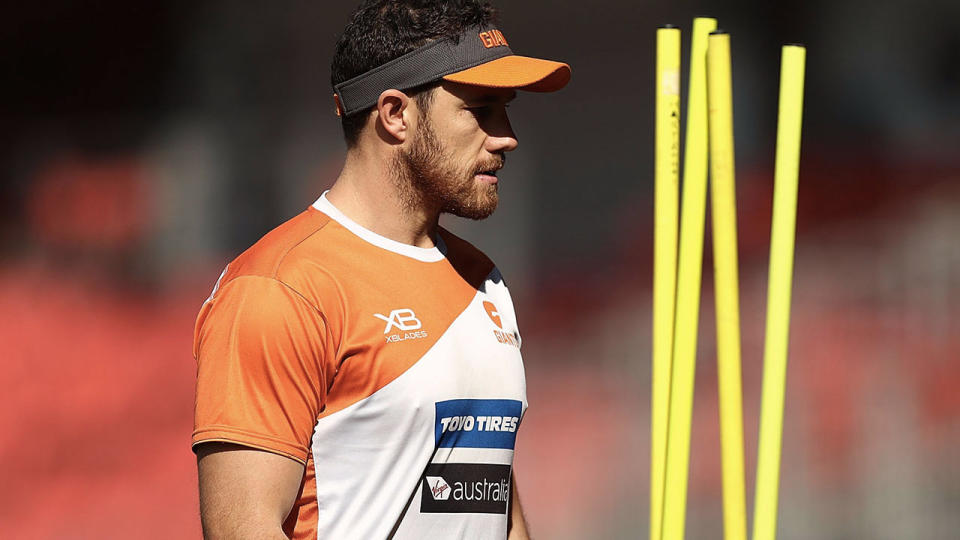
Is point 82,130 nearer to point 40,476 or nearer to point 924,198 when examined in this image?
point 40,476

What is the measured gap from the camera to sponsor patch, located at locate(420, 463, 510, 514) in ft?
6.35

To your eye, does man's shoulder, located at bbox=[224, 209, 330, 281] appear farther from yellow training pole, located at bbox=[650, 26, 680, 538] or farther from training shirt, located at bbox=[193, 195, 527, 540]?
yellow training pole, located at bbox=[650, 26, 680, 538]

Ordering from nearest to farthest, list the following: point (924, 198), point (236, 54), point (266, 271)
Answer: point (266, 271)
point (924, 198)
point (236, 54)

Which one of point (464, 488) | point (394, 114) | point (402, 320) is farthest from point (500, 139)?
point (464, 488)

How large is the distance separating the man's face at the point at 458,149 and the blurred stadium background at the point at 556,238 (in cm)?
240

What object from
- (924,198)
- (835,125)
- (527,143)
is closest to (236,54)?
(527,143)

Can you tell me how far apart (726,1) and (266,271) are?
2895mm

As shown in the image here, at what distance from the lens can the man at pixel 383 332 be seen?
177 centimetres

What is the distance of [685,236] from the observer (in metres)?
1.85

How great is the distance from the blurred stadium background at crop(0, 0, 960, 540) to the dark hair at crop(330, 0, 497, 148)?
7.67 ft

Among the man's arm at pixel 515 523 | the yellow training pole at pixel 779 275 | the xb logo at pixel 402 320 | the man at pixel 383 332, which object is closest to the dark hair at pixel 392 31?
the man at pixel 383 332

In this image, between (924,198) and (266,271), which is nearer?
(266,271)

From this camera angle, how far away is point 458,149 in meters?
2.04

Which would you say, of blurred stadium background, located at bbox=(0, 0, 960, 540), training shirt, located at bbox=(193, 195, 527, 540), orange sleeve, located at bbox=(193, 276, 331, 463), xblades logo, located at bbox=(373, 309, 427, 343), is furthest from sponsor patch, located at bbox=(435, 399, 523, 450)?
blurred stadium background, located at bbox=(0, 0, 960, 540)
